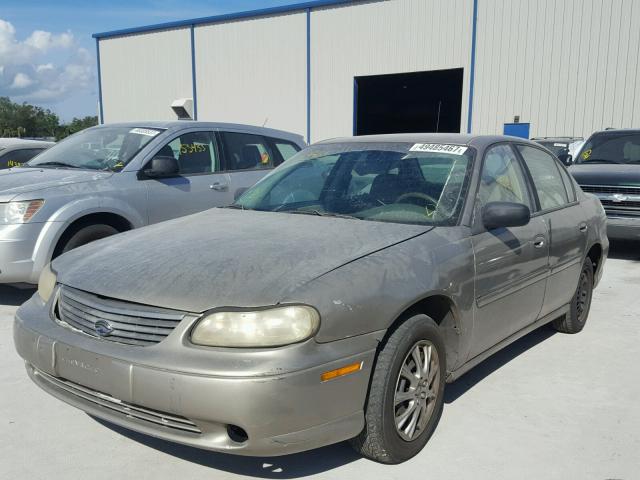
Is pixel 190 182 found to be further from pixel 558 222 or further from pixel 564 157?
pixel 564 157

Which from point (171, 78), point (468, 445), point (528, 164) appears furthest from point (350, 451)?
point (171, 78)

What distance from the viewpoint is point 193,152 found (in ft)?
20.4

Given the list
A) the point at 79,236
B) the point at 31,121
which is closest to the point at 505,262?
the point at 79,236

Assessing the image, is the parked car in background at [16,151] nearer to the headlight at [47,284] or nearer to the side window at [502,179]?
the headlight at [47,284]

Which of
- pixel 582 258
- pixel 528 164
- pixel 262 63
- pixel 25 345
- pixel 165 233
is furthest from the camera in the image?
pixel 262 63

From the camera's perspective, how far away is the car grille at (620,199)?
7273 millimetres

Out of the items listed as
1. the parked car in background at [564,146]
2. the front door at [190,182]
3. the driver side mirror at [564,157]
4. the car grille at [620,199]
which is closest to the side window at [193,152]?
the front door at [190,182]

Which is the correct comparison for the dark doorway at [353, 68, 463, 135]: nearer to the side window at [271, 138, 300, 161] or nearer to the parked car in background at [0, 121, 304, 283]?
the side window at [271, 138, 300, 161]

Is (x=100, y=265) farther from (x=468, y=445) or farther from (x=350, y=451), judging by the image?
(x=468, y=445)

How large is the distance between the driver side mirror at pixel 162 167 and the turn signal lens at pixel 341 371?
3792 millimetres

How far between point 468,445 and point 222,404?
1.40 m

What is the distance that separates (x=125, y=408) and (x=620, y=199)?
22.4ft

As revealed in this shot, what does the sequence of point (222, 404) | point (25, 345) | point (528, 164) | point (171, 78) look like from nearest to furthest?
point (222, 404)
point (25, 345)
point (528, 164)
point (171, 78)

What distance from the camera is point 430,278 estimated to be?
110 inches
